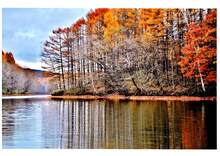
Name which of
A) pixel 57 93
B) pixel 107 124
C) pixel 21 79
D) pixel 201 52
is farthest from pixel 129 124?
pixel 21 79

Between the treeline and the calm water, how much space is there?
0.13 meters

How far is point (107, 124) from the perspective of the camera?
4.91 metres

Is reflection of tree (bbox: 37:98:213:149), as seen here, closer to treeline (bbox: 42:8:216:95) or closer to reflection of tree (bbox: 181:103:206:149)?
reflection of tree (bbox: 181:103:206:149)

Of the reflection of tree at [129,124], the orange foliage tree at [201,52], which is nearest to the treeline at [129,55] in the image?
the orange foliage tree at [201,52]

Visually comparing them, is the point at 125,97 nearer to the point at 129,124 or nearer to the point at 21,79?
the point at 129,124

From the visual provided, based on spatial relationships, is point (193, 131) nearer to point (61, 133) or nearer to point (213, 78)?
point (213, 78)

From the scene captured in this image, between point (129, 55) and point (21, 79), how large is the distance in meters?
0.84

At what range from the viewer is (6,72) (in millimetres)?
4895

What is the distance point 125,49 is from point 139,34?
0.51ft

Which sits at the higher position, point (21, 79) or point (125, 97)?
point (21, 79)

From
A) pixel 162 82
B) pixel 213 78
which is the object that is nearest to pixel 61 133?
pixel 162 82

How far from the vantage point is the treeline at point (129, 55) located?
16.1ft

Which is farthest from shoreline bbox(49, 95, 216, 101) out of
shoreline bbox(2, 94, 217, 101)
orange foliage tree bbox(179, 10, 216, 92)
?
orange foliage tree bbox(179, 10, 216, 92)

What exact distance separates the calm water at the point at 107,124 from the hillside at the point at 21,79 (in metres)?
0.08
